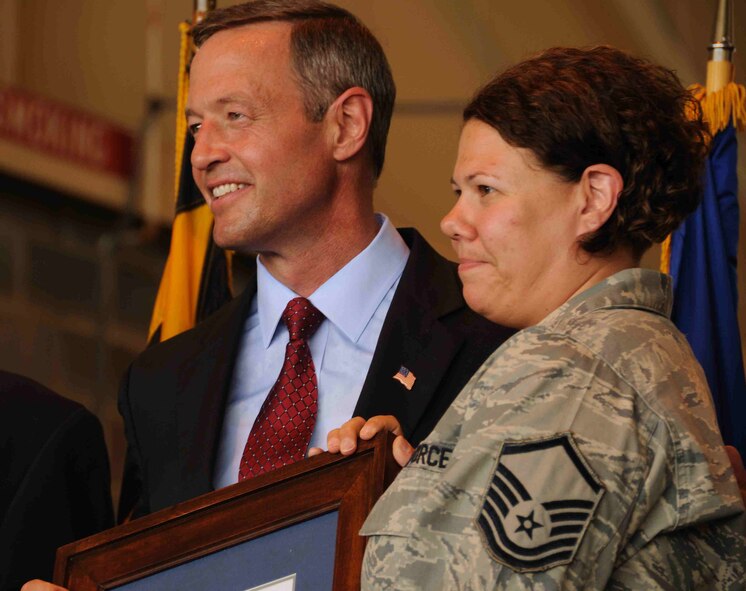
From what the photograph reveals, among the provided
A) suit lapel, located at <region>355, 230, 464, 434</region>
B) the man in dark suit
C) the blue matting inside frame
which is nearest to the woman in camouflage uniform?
the blue matting inside frame

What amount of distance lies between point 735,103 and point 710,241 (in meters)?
0.28

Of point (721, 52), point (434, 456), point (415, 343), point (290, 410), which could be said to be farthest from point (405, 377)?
point (721, 52)

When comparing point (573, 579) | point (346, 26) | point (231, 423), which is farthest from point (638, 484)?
point (346, 26)

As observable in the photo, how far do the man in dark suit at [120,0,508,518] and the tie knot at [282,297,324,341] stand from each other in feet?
0.05

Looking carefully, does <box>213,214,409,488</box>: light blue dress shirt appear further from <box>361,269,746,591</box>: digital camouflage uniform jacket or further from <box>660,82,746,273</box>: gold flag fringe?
<box>361,269,746,591</box>: digital camouflage uniform jacket

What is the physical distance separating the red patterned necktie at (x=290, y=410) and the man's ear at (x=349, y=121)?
32 cm

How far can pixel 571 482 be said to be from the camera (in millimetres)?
1467

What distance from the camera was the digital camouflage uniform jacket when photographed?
1.46 meters

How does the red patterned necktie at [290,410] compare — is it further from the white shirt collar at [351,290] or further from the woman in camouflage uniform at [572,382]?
the woman in camouflage uniform at [572,382]

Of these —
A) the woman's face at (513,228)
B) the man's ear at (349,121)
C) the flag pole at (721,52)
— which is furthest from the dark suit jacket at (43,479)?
the flag pole at (721,52)

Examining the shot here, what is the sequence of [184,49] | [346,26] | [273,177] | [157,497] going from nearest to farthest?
[157,497] < [273,177] < [346,26] < [184,49]

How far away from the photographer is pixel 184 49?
Result: 3393mm

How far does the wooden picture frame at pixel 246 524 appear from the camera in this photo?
1818 mm

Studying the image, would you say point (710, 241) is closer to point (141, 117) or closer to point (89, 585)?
point (89, 585)
